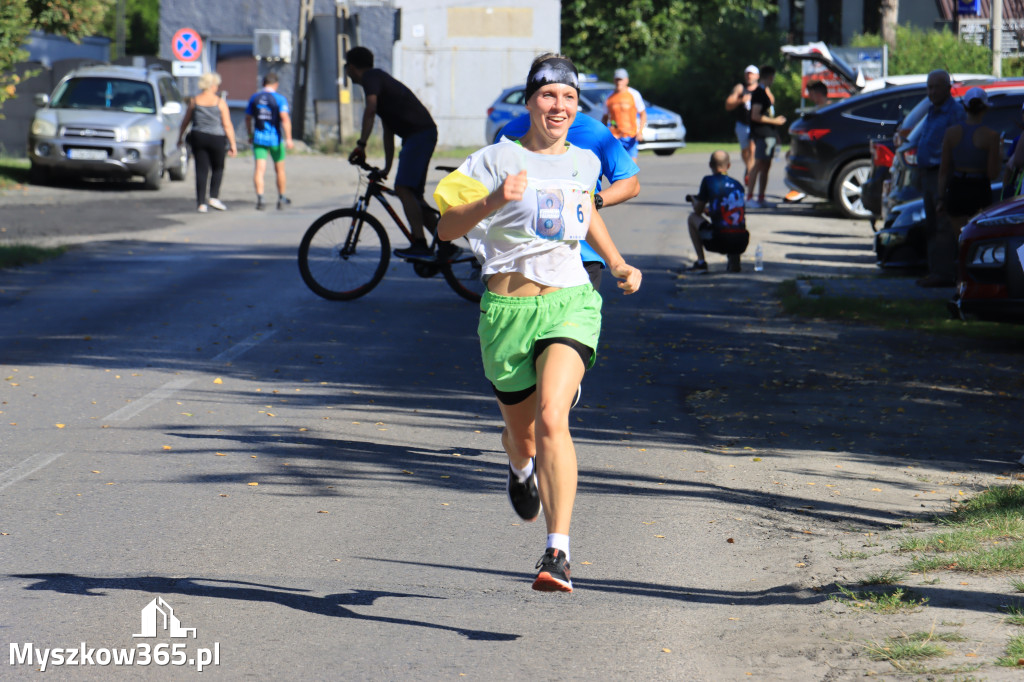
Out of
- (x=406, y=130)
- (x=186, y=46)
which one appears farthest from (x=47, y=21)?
(x=406, y=130)

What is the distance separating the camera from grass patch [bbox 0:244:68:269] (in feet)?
49.7

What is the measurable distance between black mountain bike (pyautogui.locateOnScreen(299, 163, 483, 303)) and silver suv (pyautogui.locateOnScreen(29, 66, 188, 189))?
11.8 meters

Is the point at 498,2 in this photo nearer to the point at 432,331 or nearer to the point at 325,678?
the point at 432,331

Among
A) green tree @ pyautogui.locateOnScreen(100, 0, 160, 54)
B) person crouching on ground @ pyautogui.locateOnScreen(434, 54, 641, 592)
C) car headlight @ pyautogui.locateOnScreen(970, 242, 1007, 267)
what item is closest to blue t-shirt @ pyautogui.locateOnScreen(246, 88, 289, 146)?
car headlight @ pyautogui.locateOnScreen(970, 242, 1007, 267)

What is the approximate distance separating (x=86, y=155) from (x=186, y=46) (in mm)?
7654

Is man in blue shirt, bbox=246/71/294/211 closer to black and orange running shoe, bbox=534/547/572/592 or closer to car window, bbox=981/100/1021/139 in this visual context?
car window, bbox=981/100/1021/139

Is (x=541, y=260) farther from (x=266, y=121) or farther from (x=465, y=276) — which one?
(x=266, y=121)

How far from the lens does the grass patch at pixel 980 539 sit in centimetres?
522

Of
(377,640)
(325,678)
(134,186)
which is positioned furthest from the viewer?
(134,186)

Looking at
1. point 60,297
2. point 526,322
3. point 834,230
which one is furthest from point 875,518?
point 834,230

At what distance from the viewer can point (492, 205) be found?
15.5 ft

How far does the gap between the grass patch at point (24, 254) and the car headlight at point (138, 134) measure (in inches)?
285

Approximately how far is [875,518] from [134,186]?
2034 centimetres

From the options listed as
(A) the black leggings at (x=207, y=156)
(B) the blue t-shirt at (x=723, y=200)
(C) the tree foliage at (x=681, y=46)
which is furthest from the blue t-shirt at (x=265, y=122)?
(C) the tree foliage at (x=681, y=46)
